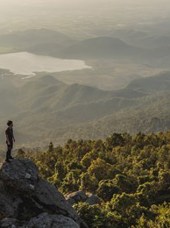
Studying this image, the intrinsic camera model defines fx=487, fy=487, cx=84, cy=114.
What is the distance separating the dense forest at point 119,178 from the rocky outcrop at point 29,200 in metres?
Result: 8.38

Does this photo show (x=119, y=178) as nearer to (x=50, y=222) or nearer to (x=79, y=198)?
(x=79, y=198)

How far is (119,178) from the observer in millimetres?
89000

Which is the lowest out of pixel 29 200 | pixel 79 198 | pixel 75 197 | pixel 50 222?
pixel 79 198

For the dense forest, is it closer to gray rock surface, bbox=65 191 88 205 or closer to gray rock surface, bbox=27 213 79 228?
gray rock surface, bbox=65 191 88 205

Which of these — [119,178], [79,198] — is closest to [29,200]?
[79,198]

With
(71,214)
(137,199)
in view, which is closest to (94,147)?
(137,199)

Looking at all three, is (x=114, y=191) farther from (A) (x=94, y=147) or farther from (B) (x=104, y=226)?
(A) (x=94, y=147)

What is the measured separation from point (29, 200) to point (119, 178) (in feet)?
156

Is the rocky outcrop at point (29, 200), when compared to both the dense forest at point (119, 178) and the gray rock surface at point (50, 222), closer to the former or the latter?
the gray rock surface at point (50, 222)

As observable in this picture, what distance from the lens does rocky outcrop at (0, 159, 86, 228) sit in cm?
4012

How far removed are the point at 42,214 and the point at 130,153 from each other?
3645 inches

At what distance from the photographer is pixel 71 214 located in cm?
4341

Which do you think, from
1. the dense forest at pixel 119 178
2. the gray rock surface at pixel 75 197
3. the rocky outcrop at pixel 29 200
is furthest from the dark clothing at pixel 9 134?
the gray rock surface at pixel 75 197

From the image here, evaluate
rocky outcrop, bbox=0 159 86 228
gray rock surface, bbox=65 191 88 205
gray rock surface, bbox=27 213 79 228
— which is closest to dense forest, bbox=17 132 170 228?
gray rock surface, bbox=65 191 88 205
